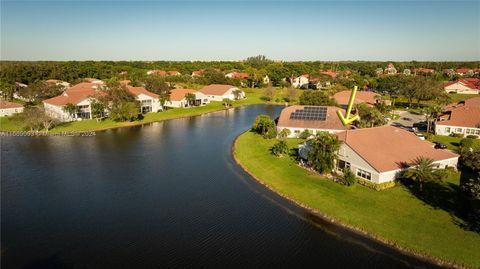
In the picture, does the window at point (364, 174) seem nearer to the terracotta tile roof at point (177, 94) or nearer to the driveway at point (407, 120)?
the driveway at point (407, 120)

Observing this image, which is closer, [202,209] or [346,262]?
[346,262]

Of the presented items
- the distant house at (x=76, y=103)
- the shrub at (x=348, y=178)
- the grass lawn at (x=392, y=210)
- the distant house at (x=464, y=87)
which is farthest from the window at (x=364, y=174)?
the distant house at (x=464, y=87)

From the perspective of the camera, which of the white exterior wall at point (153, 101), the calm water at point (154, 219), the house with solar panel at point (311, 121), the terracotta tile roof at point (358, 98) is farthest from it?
the terracotta tile roof at point (358, 98)

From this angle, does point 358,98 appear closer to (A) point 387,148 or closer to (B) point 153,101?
(A) point 387,148

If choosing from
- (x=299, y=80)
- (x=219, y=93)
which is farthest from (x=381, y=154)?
(x=299, y=80)

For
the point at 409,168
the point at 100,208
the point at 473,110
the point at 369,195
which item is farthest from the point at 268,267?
the point at 473,110

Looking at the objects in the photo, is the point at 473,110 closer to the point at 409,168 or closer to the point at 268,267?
the point at 409,168

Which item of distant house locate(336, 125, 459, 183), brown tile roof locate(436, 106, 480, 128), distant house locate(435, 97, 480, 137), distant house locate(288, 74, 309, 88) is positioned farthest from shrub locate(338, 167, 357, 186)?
distant house locate(288, 74, 309, 88)
